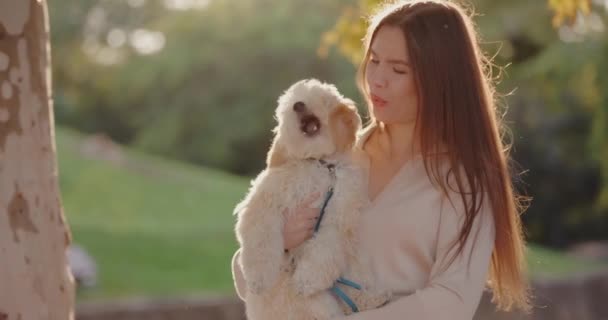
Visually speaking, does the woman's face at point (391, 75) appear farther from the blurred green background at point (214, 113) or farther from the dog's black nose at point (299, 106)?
the blurred green background at point (214, 113)

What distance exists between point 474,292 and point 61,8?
18.0 m

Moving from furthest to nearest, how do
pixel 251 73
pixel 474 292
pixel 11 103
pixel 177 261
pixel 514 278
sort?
pixel 251 73 < pixel 177 261 < pixel 11 103 < pixel 514 278 < pixel 474 292

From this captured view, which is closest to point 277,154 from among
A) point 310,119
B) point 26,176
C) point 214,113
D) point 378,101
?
point 310,119

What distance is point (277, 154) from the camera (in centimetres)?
248

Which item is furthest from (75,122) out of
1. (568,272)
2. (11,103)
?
(11,103)

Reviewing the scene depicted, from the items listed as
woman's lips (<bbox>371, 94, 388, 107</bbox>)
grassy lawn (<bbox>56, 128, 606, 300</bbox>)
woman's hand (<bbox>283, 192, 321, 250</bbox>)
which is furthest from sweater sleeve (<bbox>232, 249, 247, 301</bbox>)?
grassy lawn (<bbox>56, 128, 606, 300</bbox>)

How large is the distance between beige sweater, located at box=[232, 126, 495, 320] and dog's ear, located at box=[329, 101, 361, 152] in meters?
0.15

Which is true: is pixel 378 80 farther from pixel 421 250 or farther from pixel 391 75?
pixel 421 250

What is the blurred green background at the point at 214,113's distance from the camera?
353 inches

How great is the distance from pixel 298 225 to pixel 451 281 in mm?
390

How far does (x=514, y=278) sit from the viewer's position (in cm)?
251

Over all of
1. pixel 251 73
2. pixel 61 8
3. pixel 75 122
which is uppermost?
pixel 61 8

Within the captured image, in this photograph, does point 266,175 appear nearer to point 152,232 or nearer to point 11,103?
point 11,103

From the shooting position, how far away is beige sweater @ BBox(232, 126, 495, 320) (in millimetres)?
2307
